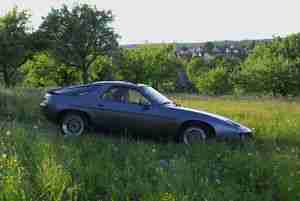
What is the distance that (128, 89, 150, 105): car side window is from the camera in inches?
322

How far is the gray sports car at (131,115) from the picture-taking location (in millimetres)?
7801

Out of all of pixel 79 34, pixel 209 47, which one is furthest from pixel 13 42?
pixel 209 47

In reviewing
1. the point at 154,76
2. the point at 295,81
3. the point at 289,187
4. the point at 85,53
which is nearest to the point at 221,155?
the point at 289,187

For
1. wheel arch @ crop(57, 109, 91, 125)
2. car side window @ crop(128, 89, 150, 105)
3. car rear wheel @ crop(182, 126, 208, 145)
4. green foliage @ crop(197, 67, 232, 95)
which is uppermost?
car side window @ crop(128, 89, 150, 105)

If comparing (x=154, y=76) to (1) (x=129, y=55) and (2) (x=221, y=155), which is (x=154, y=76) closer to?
(1) (x=129, y=55)

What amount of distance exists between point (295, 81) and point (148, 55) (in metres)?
23.5

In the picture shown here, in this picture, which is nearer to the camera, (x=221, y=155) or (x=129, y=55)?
(x=221, y=155)

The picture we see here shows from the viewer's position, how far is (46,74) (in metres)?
48.7

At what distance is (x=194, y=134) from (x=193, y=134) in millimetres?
21

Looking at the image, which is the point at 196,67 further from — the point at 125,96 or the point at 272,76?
the point at 125,96

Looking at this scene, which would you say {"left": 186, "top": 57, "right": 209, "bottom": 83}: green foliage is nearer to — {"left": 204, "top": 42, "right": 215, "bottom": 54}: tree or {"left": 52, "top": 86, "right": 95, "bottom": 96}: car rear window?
{"left": 204, "top": 42, "right": 215, "bottom": 54}: tree

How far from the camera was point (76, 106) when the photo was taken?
8539 mm

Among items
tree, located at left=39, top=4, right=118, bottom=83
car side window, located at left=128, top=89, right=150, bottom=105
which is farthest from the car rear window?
tree, located at left=39, top=4, right=118, bottom=83

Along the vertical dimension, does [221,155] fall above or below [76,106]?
below
